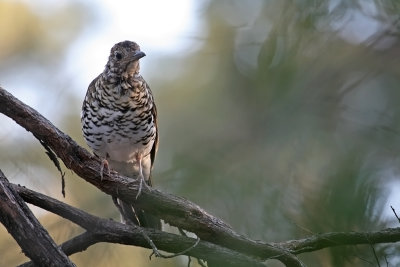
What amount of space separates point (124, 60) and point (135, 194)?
44.2 inches

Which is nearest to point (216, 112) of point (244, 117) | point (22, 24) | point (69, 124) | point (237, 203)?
point (244, 117)

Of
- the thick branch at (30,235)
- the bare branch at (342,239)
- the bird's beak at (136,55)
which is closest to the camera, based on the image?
the bare branch at (342,239)

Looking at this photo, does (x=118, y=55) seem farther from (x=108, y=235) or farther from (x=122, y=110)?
(x=108, y=235)

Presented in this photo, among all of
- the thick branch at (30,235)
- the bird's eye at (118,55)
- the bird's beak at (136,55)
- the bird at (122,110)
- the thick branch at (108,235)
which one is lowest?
the thick branch at (30,235)

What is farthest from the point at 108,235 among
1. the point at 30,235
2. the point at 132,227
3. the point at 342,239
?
the point at 342,239

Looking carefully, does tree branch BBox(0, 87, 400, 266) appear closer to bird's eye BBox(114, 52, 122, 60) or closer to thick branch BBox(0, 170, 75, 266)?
thick branch BBox(0, 170, 75, 266)

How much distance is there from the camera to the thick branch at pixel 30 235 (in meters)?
2.19

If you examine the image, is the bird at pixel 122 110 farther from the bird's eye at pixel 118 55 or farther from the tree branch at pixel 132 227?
the tree branch at pixel 132 227

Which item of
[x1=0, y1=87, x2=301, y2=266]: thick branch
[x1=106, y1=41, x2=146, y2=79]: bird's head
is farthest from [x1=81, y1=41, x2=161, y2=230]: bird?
[x1=0, y1=87, x2=301, y2=266]: thick branch

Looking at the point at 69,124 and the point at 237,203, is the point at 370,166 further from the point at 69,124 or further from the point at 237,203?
the point at 69,124

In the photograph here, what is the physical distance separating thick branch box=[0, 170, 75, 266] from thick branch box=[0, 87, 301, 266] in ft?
0.98

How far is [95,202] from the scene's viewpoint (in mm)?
2666

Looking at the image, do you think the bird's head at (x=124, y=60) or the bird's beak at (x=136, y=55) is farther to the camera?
the bird's head at (x=124, y=60)

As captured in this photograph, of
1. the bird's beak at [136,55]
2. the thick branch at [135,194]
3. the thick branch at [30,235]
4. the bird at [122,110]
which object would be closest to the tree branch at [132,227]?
the thick branch at [135,194]
